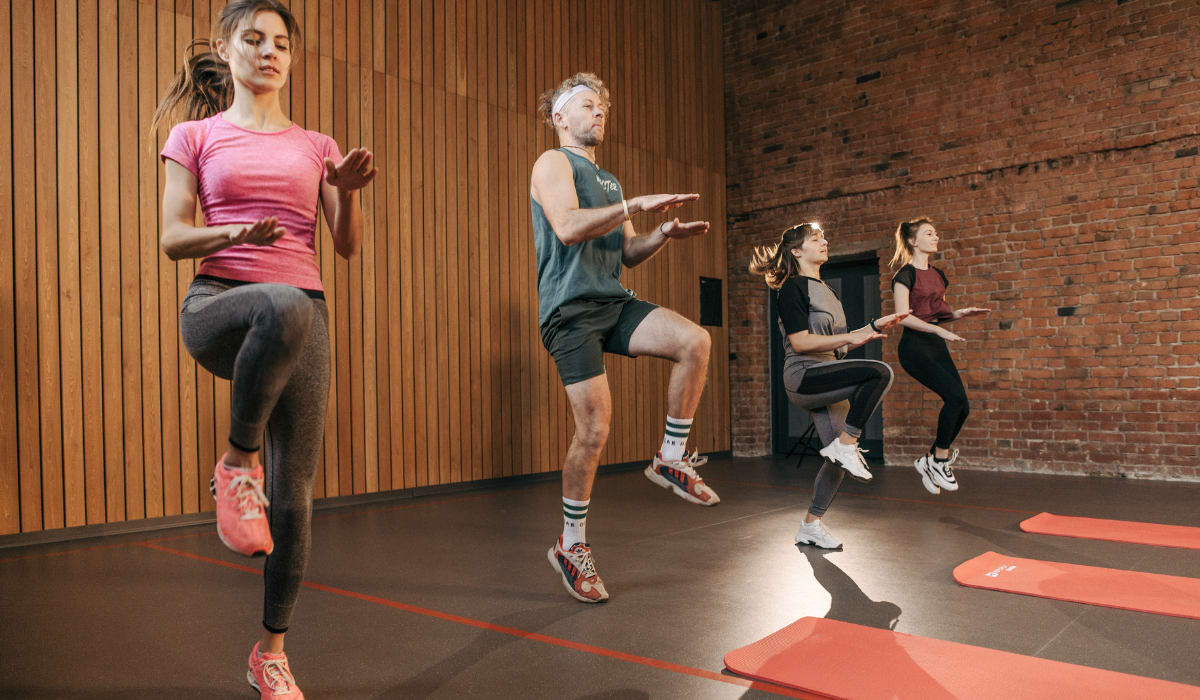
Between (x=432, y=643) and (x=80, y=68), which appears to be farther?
(x=80, y=68)

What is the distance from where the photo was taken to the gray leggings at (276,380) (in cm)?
141

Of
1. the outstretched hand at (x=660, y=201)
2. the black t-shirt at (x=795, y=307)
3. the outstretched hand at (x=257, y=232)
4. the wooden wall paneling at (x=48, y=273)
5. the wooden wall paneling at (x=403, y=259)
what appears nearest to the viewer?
the outstretched hand at (x=257, y=232)

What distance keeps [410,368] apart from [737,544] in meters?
2.63

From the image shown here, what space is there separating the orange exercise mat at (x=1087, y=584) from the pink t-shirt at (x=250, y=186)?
8.33ft

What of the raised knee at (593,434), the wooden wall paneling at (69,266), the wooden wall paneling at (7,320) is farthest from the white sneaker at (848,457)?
the wooden wall paneling at (7,320)

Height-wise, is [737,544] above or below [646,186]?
below

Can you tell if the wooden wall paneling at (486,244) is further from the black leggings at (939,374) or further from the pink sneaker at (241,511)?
the pink sneaker at (241,511)

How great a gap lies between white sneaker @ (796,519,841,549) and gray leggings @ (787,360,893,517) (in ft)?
0.19

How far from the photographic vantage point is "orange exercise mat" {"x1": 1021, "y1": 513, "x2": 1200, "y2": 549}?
3.67 metres

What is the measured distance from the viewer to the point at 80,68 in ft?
13.4

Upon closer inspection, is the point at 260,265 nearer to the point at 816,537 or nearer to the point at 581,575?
the point at 581,575

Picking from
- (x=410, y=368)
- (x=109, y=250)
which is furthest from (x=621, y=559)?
(x=109, y=250)

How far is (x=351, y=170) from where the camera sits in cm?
A: 161

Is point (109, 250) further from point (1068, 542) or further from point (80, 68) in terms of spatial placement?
point (1068, 542)
